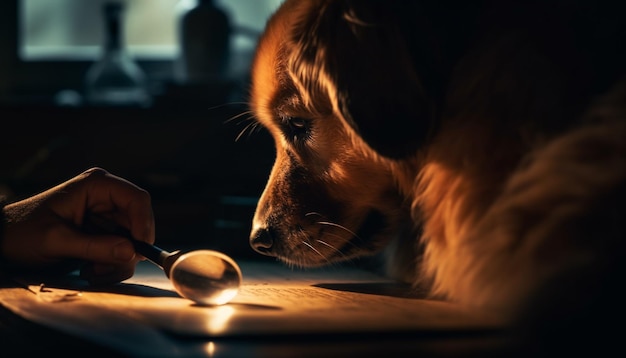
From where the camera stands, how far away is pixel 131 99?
2832 millimetres

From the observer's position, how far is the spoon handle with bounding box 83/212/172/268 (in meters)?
1.38

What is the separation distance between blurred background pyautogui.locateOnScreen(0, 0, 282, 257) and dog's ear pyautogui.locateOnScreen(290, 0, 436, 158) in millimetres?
729

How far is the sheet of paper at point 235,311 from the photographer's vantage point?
981mm

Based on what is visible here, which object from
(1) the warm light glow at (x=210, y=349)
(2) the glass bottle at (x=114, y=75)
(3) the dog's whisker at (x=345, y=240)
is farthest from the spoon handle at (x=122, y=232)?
(2) the glass bottle at (x=114, y=75)

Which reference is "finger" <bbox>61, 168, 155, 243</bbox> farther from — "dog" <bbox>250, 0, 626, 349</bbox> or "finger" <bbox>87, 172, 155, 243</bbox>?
"dog" <bbox>250, 0, 626, 349</bbox>

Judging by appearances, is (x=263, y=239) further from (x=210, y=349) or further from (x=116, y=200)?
(x=210, y=349)

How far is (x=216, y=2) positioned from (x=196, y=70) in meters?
0.23

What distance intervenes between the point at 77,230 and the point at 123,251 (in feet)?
0.29

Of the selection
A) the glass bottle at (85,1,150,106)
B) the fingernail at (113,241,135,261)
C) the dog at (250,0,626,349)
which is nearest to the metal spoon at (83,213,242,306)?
the fingernail at (113,241,135,261)

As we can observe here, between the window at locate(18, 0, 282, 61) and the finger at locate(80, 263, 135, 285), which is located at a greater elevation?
the window at locate(18, 0, 282, 61)

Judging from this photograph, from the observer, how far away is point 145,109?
258cm

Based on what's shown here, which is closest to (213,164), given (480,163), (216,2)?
(216,2)

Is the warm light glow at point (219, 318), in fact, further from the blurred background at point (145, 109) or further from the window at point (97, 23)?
the window at point (97, 23)

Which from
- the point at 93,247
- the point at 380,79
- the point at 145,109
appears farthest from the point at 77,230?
the point at 145,109
